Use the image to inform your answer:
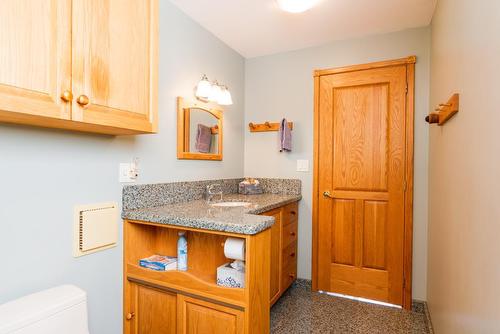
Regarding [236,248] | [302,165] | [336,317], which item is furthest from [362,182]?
[236,248]

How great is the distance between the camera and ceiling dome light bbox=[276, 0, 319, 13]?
73.9 inches

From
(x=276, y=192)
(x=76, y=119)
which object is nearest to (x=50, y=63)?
(x=76, y=119)

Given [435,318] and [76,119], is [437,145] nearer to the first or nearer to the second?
[435,318]

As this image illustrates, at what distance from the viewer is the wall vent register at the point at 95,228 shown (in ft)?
4.58

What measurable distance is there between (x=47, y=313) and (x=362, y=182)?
91.4 inches

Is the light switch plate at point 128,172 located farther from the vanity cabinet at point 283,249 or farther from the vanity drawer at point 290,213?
the vanity drawer at point 290,213

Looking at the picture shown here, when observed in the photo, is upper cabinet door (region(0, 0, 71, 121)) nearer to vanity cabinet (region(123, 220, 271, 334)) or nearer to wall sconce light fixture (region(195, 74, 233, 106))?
vanity cabinet (region(123, 220, 271, 334))

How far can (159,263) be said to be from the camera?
1605mm

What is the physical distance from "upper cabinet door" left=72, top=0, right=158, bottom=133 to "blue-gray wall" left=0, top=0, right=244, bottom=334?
0.33 m

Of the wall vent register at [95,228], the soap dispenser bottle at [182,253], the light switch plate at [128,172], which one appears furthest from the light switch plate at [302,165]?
the wall vent register at [95,228]

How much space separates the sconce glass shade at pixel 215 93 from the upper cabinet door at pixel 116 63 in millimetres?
885

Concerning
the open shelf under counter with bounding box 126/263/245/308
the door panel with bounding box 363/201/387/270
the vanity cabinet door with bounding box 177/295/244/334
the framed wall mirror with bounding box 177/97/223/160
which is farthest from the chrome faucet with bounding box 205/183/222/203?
the door panel with bounding box 363/201/387/270

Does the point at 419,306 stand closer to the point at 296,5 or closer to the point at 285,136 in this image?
the point at 285,136

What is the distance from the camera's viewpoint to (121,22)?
49.4 inches
